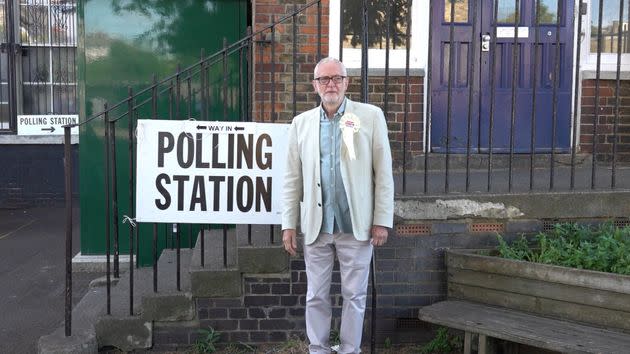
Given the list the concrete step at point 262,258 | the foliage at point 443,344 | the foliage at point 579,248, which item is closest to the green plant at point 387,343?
the foliage at point 443,344

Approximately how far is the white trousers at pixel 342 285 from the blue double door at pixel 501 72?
280 centimetres

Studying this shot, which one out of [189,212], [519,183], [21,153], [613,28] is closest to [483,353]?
[519,183]

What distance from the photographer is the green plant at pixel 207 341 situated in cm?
454

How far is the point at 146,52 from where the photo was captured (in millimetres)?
6555

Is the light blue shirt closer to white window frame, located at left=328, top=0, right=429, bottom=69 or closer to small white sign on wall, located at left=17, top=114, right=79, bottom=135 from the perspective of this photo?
white window frame, located at left=328, top=0, right=429, bottom=69

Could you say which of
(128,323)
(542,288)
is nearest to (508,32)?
(542,288)

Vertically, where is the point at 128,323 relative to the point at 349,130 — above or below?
below

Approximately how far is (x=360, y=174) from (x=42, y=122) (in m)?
8.68

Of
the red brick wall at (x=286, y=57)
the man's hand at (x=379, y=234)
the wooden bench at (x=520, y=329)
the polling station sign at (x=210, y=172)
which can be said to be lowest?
the wooden bench at (x=520, y=329)

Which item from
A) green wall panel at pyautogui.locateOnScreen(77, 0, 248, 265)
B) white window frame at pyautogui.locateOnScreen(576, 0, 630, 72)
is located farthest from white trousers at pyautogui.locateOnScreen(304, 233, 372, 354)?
white window frame at pyautogui.locateOnScreen(576, 0, 630, 72)

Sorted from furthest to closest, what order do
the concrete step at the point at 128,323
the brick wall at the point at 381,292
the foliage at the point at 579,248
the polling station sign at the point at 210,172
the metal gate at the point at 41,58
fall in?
the metal gate at the point at 41,58 → the brick wall at the point at 381,292 → the polling station sign at the point at 210,172 → the concrete step at the point at 128,323 → the foliage at the point at 579,248

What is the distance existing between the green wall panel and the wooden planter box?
2989 millimetres

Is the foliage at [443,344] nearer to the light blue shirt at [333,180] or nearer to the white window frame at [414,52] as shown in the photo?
the light blue shirt at [333,180]

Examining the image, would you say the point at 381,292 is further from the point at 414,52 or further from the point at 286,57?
the point at 414,52
